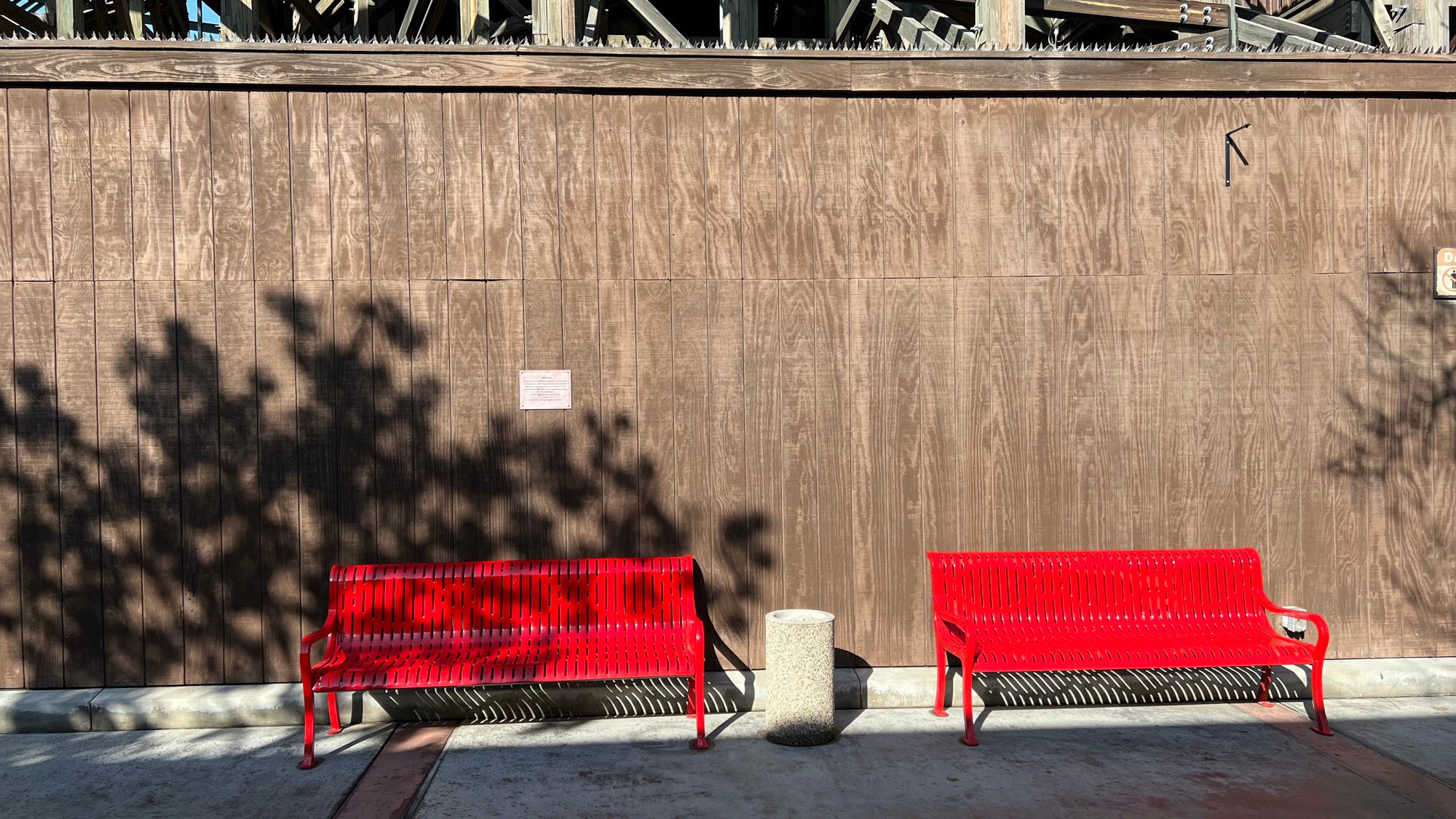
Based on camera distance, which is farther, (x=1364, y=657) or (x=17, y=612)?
(x=1364, y=657)

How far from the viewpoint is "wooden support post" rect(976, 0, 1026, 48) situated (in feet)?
21.2

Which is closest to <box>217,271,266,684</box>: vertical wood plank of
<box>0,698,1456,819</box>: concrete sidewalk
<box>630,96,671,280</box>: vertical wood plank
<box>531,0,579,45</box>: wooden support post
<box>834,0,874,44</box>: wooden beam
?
<box>0,698,1456,819</box>: concrete sidewalk

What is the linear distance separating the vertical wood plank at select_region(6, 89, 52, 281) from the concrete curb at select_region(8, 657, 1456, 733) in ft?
8.67

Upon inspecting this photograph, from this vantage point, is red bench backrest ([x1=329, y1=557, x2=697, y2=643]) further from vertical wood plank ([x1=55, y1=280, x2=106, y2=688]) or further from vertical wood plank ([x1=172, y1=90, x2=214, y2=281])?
vertical wood plank ([x1=172, y1=90, x2=214, y2=281])

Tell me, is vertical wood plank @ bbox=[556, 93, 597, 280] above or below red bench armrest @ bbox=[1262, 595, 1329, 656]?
above

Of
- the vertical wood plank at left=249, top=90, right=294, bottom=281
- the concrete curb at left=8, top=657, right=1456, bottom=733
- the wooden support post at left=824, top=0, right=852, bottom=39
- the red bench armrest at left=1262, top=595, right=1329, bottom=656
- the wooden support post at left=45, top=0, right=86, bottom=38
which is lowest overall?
the concrete curb at left=8, top=657, right=1456, bottom=733

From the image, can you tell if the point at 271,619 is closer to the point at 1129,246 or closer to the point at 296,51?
the point at 296,51

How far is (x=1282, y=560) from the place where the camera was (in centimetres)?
605

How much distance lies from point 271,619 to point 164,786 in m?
1.28

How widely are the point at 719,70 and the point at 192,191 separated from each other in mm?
3368

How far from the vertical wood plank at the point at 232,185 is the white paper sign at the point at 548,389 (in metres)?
1.87

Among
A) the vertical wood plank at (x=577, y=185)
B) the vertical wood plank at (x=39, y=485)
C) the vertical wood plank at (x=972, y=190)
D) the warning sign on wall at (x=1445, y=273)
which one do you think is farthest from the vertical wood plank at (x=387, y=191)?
the warning sign on wall at (x=1445, y=273)

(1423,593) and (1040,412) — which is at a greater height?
(1040,412)

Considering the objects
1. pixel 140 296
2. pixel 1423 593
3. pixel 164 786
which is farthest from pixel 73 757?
pixel 1423 593
